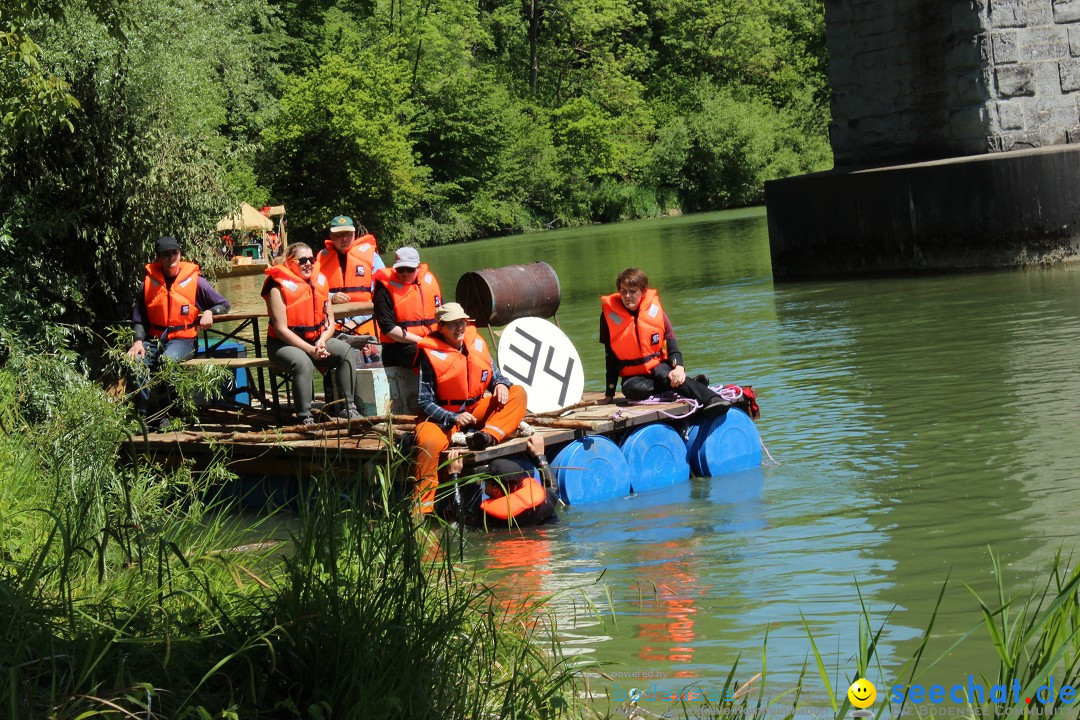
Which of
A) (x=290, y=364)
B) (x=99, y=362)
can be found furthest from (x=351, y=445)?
(x=99, y=362)

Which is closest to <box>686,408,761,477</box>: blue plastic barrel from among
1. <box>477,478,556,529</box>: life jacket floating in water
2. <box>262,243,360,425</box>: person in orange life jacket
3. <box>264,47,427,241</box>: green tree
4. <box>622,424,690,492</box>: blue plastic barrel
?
<box>622,424,690,492</box>: blue plastic barrel

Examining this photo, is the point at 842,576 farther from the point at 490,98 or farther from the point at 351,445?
the point at 490,98

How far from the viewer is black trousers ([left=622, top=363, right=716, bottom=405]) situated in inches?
413

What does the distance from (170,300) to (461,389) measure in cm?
377

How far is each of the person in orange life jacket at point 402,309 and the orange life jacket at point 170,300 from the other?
1.98 m

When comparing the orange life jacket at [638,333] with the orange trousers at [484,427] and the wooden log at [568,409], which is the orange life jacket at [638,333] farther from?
the orange trousers at [484,427]

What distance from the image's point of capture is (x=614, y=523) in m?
9.02

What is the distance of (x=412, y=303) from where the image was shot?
10.9 meters

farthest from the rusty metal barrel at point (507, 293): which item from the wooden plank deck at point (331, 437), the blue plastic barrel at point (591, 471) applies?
the blue plastic barrel at point (591, 471)

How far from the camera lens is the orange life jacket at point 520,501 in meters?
8.97

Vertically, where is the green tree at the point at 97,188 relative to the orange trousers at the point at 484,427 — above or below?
above

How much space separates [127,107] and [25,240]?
2.05m

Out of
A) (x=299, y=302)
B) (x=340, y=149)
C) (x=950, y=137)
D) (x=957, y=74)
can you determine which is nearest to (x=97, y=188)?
(x=299, y=302)

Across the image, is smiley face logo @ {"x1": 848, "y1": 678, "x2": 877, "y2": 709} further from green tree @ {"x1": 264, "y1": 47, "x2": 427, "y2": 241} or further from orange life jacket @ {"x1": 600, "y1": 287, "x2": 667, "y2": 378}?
green tree @ {"x1": 264, "y1": 47, "x2": 427, "y2": 241}
